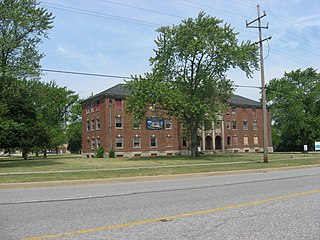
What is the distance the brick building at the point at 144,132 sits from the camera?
173 feet

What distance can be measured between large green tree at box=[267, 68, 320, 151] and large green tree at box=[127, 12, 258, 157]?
1279 inches

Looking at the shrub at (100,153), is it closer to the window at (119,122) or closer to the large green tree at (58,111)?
the window at (119,122)

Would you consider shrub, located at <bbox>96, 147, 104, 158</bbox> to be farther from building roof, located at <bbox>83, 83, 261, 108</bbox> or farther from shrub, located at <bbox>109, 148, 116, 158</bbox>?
building roof, located at <bbox>83, 83, 261, 108</bbox>

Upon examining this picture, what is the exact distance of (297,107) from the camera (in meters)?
68.9

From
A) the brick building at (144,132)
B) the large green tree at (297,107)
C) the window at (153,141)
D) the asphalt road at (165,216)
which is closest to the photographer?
the asphalt road at (165,216)

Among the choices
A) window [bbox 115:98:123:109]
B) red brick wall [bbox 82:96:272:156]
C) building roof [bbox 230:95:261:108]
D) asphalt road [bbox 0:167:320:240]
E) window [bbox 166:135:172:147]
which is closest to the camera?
asphalt road [bbox 0:167:320:240]

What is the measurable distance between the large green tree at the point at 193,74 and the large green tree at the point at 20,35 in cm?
1117

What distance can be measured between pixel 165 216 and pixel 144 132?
4739 cm

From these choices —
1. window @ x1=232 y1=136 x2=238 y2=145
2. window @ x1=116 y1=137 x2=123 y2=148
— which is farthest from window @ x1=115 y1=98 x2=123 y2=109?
window @ x1=232 y1=136 x2=238 y2=145

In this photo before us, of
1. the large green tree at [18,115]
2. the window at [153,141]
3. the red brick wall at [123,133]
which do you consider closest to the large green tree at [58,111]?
the red brick wall at [123,133]

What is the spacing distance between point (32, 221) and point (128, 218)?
1.94 metres

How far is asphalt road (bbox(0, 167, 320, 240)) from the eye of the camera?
605cm

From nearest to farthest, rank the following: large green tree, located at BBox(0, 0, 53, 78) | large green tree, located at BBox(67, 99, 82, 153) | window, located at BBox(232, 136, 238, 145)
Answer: large green tree, located at BBox(0, 0, 53, 78) < window, located at BBox(232, 136, 238, 145) < large green tree, located at BBox(67, 99, 82, 153)

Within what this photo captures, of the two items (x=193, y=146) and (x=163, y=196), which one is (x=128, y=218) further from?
(x=193, y=146)
